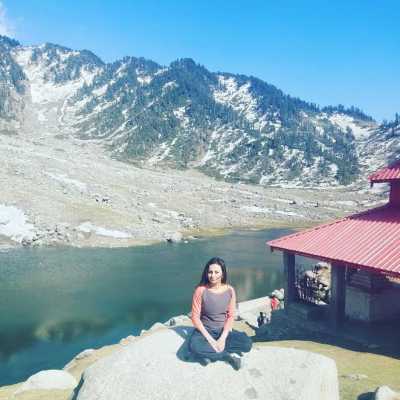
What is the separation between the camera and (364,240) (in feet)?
72.7

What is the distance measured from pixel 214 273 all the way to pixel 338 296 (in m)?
13.9

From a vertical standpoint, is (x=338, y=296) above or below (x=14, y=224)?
above

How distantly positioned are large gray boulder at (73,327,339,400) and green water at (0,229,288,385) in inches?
833

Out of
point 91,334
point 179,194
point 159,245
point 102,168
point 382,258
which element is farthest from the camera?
point 102,168

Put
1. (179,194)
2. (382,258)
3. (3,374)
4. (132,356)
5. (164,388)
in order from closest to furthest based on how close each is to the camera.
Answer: (164,388)
(132,356)
(382,258)
(3,374)
(179,194)

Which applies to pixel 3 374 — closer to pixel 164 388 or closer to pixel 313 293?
pixel 313 293

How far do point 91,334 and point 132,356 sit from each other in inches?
1119

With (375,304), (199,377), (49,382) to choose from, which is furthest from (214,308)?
(375,304)

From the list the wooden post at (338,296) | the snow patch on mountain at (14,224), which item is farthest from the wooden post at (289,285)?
the snow patch on mountain at (14,224)

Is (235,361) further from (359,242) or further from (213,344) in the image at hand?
(359,242)

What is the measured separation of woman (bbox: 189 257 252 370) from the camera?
10914 millimetres

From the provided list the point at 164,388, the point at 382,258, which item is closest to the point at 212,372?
the point at 164,388

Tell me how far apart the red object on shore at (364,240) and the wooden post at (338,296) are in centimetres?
123

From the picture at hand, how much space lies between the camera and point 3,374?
29719mm
